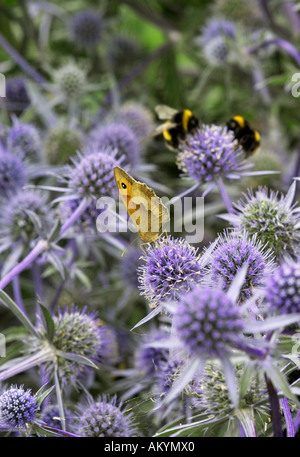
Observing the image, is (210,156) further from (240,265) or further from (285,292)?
(285,292)

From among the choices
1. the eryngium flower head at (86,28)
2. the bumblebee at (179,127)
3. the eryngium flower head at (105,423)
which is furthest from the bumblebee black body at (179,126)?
the eryngium flower head at (86,28)

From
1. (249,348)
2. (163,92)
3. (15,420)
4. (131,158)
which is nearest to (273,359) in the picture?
(249,348)

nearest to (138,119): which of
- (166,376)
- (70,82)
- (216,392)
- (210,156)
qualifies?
(70,82)

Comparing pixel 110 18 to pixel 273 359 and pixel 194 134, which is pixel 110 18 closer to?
pixel 194 134

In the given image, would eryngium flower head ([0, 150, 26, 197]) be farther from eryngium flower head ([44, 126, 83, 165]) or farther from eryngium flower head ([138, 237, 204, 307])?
eryngium flower head ([138, 237, 204, 307])

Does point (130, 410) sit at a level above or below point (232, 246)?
below
